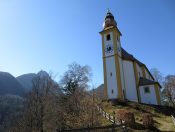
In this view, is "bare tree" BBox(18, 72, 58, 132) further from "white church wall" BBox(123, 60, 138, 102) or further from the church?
"white church wall" BBox(123, 60, 138, 102)

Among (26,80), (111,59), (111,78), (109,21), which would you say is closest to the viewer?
(111,78)

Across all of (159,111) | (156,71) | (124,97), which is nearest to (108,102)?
(124,97)

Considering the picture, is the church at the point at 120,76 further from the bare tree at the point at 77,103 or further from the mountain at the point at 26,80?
the mountain at the point at 26,80

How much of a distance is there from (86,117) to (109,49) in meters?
21.8

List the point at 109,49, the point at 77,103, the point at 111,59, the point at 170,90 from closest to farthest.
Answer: the point at 77,103 < the point at 111,59 < the point at 109,49 < the point at 170,90

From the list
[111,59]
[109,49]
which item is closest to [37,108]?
[111,59]

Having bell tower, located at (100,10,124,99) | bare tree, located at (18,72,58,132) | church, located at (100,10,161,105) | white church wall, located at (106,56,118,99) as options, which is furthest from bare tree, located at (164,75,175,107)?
bare tree, located at (18,72,58,132)

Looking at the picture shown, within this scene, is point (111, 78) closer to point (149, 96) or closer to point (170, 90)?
point (149, 96)

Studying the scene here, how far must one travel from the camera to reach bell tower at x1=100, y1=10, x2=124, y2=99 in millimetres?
37625

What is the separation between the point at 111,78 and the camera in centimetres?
3844

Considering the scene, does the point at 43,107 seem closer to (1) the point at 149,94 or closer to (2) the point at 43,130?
(2) the point at 43,130

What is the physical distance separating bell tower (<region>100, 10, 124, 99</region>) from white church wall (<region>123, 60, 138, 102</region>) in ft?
6.04

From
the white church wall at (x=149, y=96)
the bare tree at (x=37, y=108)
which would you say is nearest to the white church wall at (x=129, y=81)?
the white church wall at (x=149, y=96)

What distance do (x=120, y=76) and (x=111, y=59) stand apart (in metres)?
3.56
